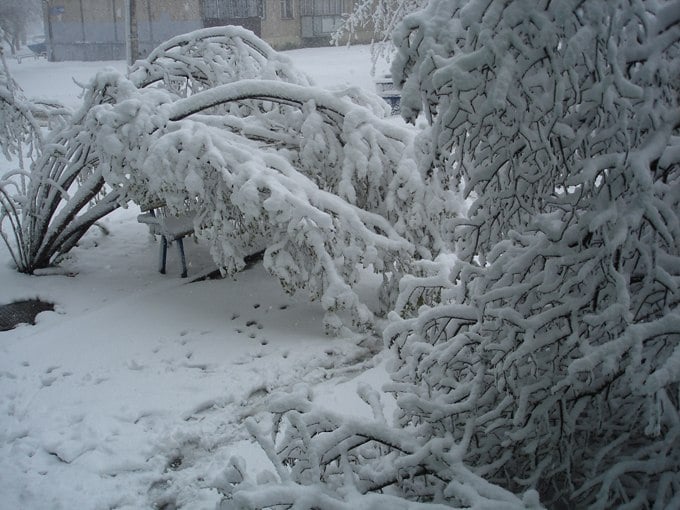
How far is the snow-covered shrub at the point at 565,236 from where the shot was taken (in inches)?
69.1

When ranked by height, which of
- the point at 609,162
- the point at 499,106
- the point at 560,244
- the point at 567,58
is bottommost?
the point at 560,244

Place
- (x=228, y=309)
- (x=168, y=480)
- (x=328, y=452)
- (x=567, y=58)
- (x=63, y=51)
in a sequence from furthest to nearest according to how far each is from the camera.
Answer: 1. (x=63, y=51)
2. (x=228, y=309)
3. (x=168, y=480)
4. (x=328, y=452)
5. (x=567, y=58)

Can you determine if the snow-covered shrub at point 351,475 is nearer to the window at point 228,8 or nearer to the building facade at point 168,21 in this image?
the building facade at point 168,21

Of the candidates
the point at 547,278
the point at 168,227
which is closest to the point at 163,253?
the point at 168,227

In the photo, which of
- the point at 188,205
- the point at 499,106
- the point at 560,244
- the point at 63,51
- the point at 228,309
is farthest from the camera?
the point at 63,51

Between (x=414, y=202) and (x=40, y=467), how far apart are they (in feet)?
12.2

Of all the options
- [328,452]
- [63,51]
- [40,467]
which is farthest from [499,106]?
[63,51]

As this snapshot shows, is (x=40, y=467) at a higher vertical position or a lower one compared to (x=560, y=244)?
lower

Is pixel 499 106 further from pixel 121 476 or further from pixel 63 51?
pixel 63 51

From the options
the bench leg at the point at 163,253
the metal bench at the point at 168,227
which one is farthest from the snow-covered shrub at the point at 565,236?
the bench leg at the point at 163,253

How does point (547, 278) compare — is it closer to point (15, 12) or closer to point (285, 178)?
point (285, 178)

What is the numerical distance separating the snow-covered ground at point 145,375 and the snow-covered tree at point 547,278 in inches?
26.7

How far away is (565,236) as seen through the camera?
203 cm

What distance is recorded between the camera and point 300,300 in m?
6.28
